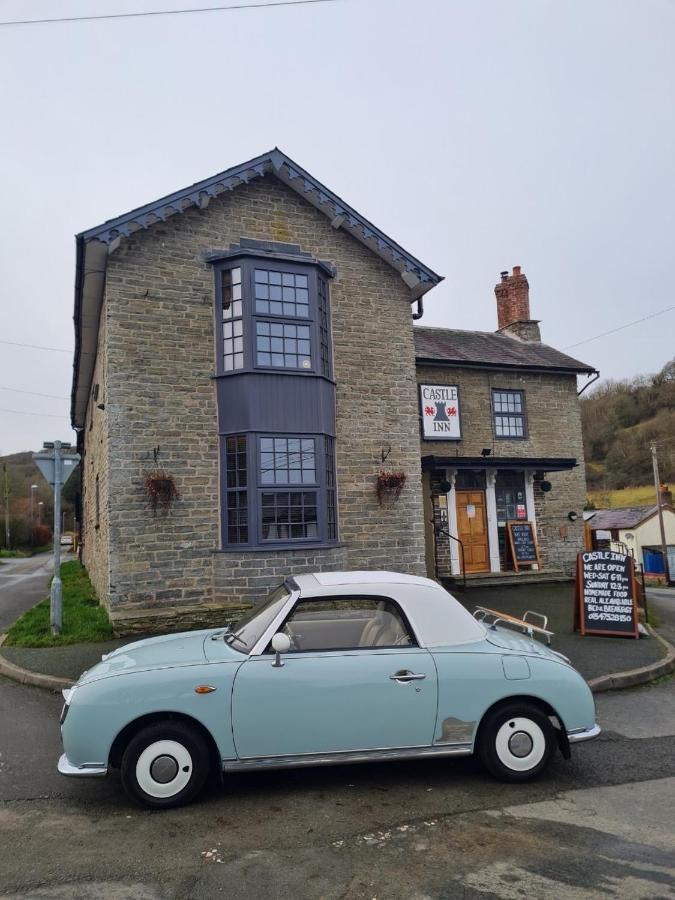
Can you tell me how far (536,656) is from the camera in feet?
16.9

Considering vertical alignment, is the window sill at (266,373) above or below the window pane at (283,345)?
below

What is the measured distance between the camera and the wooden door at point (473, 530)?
16.7 metres

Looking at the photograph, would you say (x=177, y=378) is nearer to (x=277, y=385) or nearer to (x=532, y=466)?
(x=277, y=385)

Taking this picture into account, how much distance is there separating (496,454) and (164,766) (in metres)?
14.2

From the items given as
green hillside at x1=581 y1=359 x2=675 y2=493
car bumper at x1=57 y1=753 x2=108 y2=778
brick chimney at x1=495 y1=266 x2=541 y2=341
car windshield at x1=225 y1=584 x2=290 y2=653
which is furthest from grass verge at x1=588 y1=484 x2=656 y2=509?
car bumper at x1=57 y1=753 x2=108 y2=778

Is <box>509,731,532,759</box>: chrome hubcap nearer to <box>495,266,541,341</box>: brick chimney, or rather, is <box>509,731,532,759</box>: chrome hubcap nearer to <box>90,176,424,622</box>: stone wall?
<box>90,176,424,622</box>: stone wall

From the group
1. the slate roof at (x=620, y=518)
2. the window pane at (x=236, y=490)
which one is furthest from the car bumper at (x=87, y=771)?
the slate roof at (x=620, y=518)

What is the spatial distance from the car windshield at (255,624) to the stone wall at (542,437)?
1155 centimetres

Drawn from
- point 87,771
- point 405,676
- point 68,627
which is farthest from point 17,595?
point 405,676

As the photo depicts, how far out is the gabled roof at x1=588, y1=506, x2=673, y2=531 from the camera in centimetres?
3888

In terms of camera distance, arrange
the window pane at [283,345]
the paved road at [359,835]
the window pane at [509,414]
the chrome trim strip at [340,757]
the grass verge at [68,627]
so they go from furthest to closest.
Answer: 1. the window pane at [509,414]
2. the window pane at [283,345]
3. the grass verge at [68,627]
4. the chrome trim strip at [340,757]
5. the paved road at [359,835]

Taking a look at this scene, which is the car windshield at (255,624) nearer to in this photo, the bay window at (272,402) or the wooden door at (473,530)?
the bay window at (272,402)

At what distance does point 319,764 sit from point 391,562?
787cm

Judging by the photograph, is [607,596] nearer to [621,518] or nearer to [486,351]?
[486,351]
